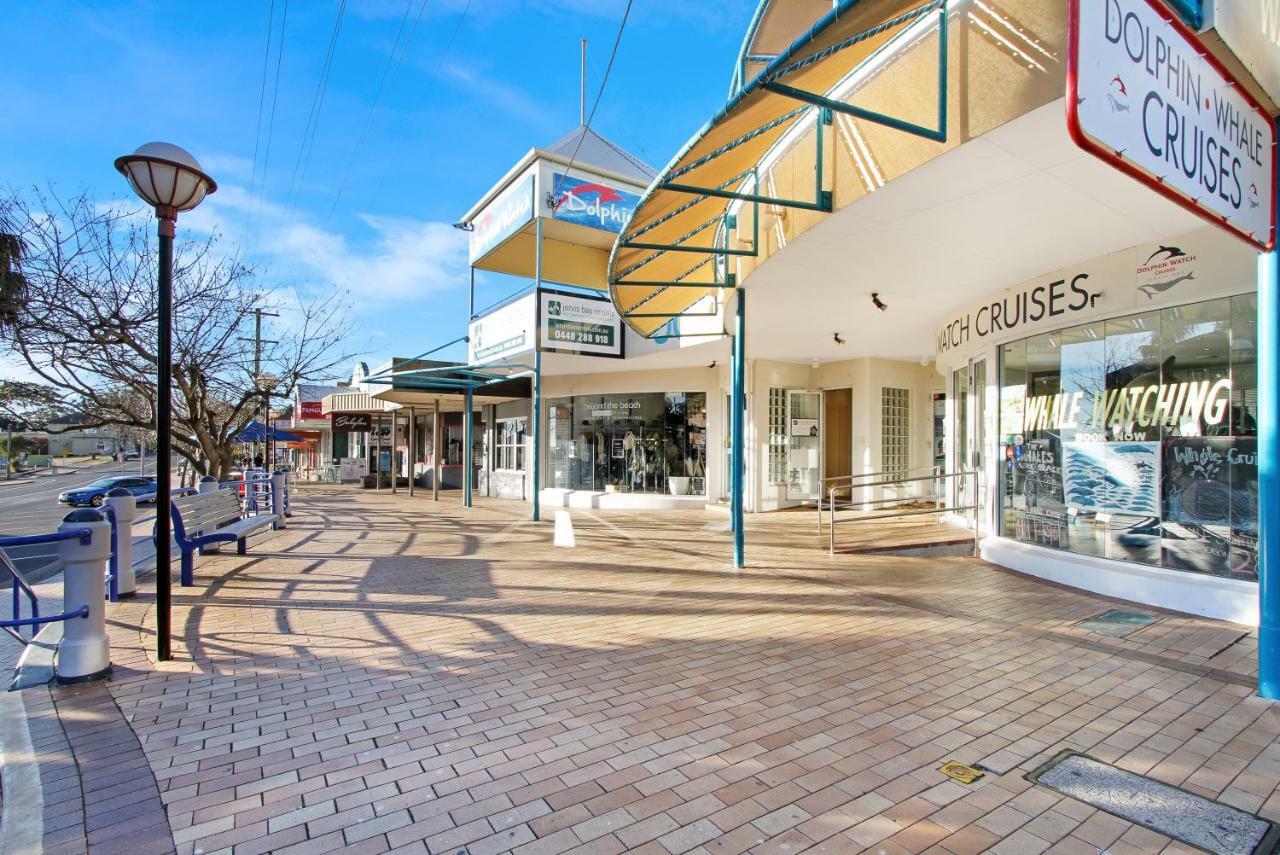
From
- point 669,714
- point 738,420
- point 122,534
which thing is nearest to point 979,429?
point 738,420

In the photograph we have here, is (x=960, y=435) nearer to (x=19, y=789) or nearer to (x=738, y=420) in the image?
(x=738, y=420)

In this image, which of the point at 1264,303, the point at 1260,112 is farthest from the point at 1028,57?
the point at 1264,303

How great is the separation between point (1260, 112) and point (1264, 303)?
1.04 metres

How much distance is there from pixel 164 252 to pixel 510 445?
50.8ft

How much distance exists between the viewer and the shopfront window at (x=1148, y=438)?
524 centimetres

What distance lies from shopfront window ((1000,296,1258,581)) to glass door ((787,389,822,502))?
6.71 metres

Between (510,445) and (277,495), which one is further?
(510,445)

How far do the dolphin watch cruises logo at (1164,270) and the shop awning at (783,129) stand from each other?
10.1ft

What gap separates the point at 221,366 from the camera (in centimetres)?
1098

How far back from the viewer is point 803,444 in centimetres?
1437

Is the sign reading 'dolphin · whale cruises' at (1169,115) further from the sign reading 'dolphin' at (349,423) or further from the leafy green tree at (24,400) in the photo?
the sign reading 'dolphin' at (349,423)

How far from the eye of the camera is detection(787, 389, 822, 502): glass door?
46.5 ft

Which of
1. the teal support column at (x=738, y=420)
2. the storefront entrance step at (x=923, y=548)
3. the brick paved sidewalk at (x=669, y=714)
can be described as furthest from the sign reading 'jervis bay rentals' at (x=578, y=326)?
the brick paved sidewalk at (x=669, y=714)

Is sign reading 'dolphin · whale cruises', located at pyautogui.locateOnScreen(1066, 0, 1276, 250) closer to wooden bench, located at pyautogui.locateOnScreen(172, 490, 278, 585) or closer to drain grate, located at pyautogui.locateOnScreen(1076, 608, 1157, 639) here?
drain grate, located at pyautogui.locateOnScreen(1076, 608, 1157, 639)
